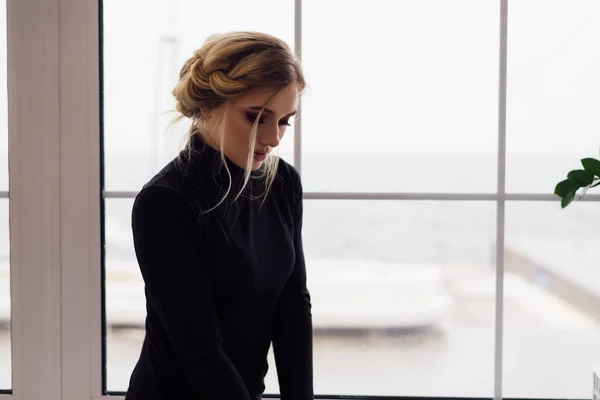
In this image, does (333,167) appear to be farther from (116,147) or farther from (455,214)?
(116,147)

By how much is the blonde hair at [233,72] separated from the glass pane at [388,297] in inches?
31.4

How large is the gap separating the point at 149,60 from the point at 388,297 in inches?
41.0

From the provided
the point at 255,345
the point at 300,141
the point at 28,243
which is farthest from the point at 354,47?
the point at 28,243

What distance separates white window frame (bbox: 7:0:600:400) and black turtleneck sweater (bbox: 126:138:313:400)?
626 mm

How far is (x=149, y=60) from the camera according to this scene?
2025 mm

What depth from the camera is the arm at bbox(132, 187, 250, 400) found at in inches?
46.8

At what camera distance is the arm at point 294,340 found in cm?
144

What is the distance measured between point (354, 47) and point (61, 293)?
1.17 metres

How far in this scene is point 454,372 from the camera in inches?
81.2

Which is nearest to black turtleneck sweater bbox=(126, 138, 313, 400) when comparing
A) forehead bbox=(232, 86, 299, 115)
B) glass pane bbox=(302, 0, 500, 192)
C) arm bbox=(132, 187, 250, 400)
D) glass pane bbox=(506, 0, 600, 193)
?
arm bbox=(132, 187, 250, 400)

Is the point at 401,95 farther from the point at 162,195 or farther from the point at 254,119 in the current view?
the point at 162,195

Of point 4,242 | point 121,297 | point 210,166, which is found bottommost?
point 121,297

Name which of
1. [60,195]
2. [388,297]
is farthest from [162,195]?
[388,297]

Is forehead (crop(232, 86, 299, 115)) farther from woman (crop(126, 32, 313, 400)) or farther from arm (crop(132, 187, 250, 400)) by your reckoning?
arm (crop(132, 187, 250, 400))
